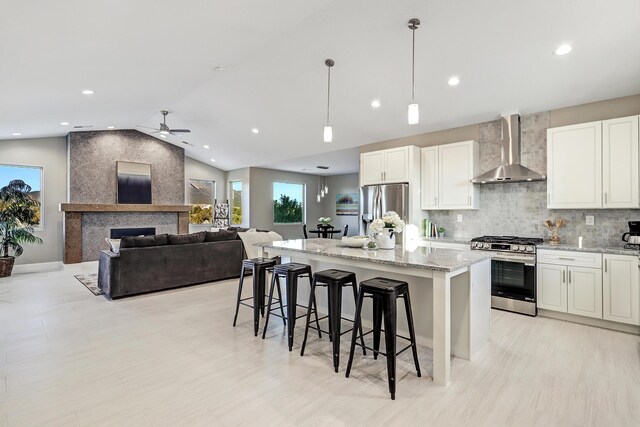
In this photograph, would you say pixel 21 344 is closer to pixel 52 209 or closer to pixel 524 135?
pixel 52 209

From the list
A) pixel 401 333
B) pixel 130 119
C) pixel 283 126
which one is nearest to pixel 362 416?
pixel 401 333

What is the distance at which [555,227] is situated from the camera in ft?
13.9

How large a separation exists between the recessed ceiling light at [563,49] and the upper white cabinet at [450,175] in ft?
5.31

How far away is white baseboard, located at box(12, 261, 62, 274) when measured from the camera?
22.4 ft

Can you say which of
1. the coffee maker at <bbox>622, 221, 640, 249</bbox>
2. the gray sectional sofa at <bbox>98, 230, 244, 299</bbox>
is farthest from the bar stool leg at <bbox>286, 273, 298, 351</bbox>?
the coffee maker at <bbox>622, 221, 640, 249</bbox>

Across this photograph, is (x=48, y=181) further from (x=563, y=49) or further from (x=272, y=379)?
(x=563, y=49)

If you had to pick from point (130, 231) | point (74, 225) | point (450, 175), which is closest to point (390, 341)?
point (450, 175)

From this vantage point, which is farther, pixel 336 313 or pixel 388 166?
pixel 388 166

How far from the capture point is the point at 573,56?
3295mm

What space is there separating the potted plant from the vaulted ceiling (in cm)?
128

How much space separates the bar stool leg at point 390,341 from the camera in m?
2.22

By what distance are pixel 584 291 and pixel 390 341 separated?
286cm

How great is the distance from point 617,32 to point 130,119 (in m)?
8.11

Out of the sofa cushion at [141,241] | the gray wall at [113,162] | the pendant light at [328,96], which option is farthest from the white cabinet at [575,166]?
the gray wall at [113,162]
